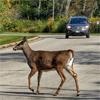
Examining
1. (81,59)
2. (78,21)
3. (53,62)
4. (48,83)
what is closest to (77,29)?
(78,21)

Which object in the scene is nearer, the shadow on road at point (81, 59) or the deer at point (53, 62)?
the deer at point (53, 62)

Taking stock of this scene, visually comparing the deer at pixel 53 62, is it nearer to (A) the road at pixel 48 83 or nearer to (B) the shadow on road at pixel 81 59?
(A) the road at pixel 48 83

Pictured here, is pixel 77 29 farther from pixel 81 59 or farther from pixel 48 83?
pixel 48 83

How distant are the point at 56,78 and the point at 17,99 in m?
3.19

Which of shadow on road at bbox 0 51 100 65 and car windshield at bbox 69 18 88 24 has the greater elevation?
shadow on road at bbox 0 51 100 65

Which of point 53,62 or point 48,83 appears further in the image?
point 48,83

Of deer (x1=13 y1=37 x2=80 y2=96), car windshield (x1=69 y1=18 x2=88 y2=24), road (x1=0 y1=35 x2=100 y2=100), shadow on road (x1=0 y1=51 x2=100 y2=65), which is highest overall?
deer (x1=13 y1=37 x2=80 y2=96)

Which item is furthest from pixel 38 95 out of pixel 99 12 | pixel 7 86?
pixel 99 12

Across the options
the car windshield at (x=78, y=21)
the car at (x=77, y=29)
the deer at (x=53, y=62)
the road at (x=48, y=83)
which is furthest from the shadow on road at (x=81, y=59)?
the car windshield at (x=78, y=21)

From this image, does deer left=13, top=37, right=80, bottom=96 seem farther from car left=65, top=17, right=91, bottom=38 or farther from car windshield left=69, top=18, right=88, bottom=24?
car windshield left=69, top=18, right=88, bottom=24

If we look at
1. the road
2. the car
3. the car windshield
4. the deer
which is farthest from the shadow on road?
the car windshield

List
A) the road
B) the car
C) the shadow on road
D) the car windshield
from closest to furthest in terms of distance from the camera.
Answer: the road < the shadow on road < the car < the car windshield

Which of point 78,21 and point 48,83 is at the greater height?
point 48,83

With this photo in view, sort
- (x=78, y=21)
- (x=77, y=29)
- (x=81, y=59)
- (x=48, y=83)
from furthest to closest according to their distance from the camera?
(x=78, y=21) < (x=77, y=29) < (x=81, y=59) < (x=48, y=83)
